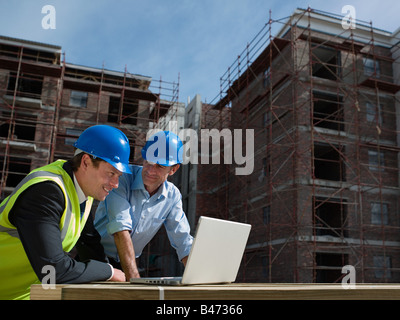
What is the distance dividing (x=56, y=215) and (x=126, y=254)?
1.10 meters

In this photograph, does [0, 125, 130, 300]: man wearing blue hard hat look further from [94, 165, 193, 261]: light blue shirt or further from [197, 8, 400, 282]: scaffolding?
[197, 8, 400, 282]: scaffolding

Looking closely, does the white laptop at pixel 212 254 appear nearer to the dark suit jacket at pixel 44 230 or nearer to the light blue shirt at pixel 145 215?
the dark suit jacket at pixel 44 230

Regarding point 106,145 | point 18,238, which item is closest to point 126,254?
point 106,145

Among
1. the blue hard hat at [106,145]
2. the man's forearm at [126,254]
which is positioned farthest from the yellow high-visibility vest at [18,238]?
the man's forearm at [126,254]

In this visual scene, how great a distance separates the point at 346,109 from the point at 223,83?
7325mm

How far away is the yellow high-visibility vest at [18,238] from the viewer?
1.77 m

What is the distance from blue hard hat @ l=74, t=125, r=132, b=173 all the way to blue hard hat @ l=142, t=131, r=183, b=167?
1.01 metres

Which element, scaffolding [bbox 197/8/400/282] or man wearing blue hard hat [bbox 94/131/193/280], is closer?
man wearing blue hard hat [bbox 94/131/193/280]

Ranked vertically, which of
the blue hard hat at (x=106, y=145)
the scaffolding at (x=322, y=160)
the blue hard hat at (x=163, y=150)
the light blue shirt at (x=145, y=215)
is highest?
the scaffolding at (x=322, y=160)

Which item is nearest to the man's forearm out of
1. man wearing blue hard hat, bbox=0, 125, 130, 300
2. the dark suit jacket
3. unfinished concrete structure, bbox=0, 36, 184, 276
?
man wearing blue hard hat, bbox=0, 125, 130, 300

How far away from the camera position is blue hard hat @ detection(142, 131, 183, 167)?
329 cm

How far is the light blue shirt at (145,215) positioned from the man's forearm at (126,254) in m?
0.25

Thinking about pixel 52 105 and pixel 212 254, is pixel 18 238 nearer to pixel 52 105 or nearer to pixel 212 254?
pixel 212 254

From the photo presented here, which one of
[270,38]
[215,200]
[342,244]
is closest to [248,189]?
[215,200]
